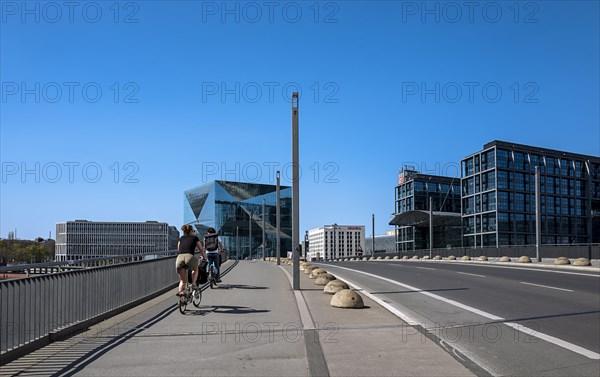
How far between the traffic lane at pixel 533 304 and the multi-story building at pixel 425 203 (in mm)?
96700

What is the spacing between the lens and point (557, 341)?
29.2 feet

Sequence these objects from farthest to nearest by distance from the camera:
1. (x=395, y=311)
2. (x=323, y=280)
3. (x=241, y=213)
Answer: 1. (x=241, y=213)
2. (x=323, y=280)
3. (x=395, y=311)

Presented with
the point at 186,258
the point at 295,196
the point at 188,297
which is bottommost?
the point at 188,297

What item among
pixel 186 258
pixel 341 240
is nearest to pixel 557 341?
pixel 186 258

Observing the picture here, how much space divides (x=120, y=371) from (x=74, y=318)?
9.67ft

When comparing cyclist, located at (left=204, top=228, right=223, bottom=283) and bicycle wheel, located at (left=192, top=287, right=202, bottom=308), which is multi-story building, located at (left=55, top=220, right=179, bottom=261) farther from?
bicycle wheel, located at (left=192, top=287, right=202, bottom=308)

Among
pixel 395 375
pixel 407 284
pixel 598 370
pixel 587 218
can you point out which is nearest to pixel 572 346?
pixel 598 370

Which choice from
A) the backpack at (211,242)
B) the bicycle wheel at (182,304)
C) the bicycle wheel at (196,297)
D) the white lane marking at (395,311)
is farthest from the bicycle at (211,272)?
the bicycle wheel at (182,304)

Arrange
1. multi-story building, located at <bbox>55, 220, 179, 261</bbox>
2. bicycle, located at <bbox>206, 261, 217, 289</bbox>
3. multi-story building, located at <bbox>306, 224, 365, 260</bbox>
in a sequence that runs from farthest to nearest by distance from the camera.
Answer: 1. multi-story building, located at <bbox>306, 224, 365, 260</bbox>
2. multi-story building, located at <bbox>55, 220, 179, 261</bbox>
3. bicycle, located at <bbox>206, 261, 217, 289</bbox>

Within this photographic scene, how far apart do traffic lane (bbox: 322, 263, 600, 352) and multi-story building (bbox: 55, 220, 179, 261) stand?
17098mm

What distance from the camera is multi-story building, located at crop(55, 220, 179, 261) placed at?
1276 inches

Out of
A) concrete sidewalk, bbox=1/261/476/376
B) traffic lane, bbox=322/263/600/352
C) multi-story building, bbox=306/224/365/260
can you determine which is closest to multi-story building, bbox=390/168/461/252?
multi-story building, bbox=306/224/365/260

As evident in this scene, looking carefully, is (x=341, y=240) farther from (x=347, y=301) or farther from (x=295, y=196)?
(x=347, y=301)

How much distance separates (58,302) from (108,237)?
1103 inches
